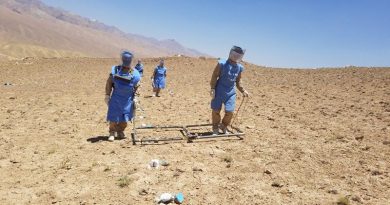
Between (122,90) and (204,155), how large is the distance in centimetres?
253

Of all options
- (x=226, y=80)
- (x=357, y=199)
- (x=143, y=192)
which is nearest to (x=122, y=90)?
(x=226, y=80)

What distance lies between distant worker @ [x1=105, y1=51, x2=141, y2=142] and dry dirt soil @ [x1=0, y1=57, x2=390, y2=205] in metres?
0.65

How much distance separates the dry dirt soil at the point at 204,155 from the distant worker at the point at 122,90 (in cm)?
65

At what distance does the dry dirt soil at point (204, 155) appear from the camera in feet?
23.7

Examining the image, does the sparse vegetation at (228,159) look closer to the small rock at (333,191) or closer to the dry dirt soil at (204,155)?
the dry dirt soil at (204,155)

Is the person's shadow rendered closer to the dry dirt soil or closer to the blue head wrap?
the dry dirt soil

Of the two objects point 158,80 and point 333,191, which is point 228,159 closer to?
point 333,191

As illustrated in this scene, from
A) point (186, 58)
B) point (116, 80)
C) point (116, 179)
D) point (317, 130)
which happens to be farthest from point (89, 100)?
point (186, 58)

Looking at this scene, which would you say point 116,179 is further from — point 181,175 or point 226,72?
point 226,72

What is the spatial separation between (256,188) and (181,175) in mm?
A: 1442

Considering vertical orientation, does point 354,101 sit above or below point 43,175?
above

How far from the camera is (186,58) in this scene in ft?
137

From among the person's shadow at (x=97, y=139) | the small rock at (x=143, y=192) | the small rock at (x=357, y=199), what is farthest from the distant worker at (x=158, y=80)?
the small rock at (x=357, y=199)

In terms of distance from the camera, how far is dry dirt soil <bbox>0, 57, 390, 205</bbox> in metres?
7.23
